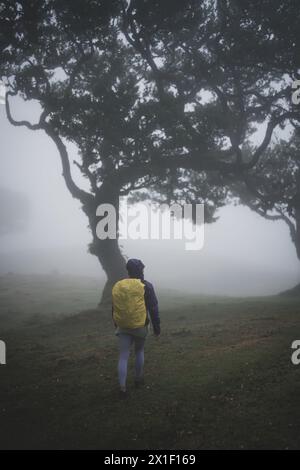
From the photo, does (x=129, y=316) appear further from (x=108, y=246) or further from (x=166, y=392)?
(x=108, y=246)

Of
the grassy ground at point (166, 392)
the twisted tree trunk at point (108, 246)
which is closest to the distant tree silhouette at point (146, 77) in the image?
the twisted tree trunk at point (108, 246)

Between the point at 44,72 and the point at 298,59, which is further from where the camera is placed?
the point at 44,72

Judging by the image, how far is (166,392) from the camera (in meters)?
9.45

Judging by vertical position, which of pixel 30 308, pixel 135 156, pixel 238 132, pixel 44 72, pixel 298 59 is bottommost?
pixel 30 308

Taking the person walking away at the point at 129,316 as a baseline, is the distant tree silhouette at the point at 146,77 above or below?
above

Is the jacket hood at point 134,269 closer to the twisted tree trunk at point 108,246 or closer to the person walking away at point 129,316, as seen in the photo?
the person walking away at point 129,316

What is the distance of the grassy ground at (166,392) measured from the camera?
748 cm

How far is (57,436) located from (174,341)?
25.3 ft

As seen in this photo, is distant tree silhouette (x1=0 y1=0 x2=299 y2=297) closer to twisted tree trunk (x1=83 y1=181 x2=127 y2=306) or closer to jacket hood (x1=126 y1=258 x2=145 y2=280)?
twisted tree trunk (x1=83 y1=181 x2=127 y2=306)

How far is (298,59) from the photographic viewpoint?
2028 cm

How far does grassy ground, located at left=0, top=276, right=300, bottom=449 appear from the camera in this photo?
24.5 ft

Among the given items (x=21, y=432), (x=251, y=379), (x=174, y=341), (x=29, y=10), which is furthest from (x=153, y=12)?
(x=21, y=432)

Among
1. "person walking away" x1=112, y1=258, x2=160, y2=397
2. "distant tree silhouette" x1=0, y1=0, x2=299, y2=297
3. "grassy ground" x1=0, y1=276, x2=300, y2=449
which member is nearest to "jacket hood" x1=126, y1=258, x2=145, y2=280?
"person walking away" x1=112, y1=258, x2=160, y2=397

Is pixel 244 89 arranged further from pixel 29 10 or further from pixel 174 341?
pixel 174 341
